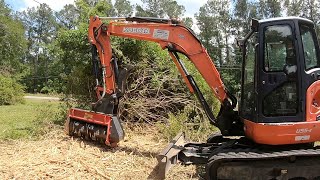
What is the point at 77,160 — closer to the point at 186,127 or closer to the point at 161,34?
the point at 161,34

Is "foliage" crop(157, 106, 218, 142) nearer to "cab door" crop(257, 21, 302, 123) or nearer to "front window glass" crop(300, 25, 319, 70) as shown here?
"cab door" crop(257, 21, 302, 123)

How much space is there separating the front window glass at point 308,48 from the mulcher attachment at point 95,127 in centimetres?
369

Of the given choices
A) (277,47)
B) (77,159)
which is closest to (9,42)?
(77,159)

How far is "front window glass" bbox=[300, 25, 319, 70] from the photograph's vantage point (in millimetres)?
5285

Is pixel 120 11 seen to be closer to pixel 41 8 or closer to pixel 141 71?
pixel 41 8

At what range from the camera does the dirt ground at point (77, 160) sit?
235 inches

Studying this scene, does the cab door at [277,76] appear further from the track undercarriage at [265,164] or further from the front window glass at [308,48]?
the track undercarriage at [265,164]

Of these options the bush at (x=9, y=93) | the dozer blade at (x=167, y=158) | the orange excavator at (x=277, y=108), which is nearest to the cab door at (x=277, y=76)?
the orange excavator at (x=277, y=108)

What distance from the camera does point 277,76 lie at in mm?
5207

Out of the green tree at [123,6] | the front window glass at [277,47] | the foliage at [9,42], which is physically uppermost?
the green tree at [123,6]

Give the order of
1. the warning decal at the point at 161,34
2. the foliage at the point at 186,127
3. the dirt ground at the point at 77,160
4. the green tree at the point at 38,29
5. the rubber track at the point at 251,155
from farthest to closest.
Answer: the green tree at the point at 38,29 < the foliage at the point at 186,127 < the warning decal at the point at 161,34 < the dirt ground at the point at 77,160 < the rubber track at the point at 251,155

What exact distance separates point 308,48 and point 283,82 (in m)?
0.68

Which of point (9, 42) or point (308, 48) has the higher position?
point (9, 42)

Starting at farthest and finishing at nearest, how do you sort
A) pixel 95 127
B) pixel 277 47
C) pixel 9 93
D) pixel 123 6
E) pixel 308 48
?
pixel 123 6 → pixel 9 93 → pixel 95 127 → pixel 308 48 → pixel 277 47
